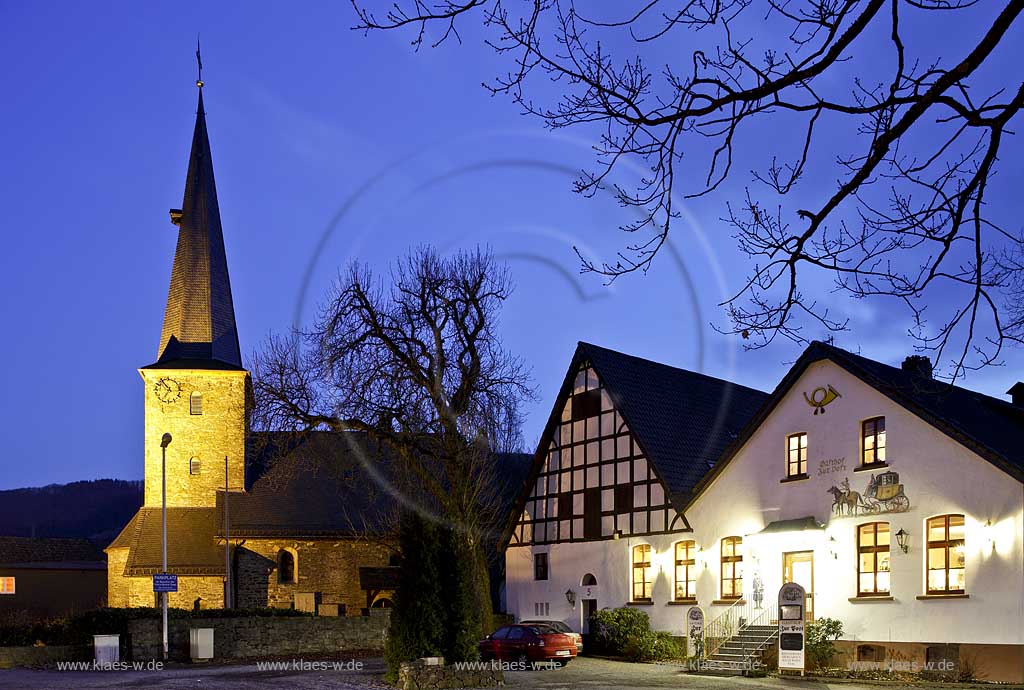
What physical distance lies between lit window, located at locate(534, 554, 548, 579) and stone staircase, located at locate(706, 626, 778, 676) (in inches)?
358

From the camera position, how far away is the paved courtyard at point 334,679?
67.3 feet

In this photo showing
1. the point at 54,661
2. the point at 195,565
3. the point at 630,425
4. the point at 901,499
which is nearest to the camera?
the point at 901,499

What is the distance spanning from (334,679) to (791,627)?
918 cm

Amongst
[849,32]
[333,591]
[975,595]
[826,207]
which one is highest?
[849,32]

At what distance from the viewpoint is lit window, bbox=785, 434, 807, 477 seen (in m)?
26.4

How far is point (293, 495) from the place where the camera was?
47.1m

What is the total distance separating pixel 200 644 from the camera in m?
28.7

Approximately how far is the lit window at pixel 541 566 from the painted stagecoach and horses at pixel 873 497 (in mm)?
11309

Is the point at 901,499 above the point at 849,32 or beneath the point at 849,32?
beneath

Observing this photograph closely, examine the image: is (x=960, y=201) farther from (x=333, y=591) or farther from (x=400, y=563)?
(x=333, y=591)

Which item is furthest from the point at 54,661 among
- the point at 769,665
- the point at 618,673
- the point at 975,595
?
the point at 975,595

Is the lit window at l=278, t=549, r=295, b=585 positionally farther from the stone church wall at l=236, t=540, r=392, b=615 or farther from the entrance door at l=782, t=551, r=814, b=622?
the entrance door at l=782, t=551, r=814, b=622

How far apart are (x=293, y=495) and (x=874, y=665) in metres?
28.7

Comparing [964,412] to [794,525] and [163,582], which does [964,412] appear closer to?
[794,525]
